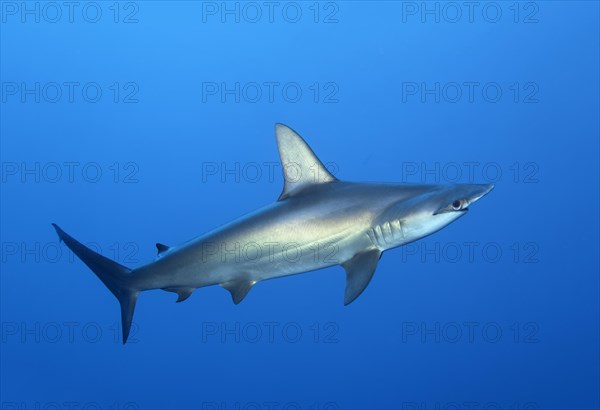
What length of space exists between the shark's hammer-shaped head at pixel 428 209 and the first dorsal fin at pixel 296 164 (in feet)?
1.77

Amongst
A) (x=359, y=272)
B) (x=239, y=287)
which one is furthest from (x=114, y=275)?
(x=359, y=272)

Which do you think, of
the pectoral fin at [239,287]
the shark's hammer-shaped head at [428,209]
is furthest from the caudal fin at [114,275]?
the shark's hammer-shaped head at [428,209]

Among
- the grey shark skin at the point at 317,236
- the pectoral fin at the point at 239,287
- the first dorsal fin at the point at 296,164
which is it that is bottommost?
the pectoral fin at the point at 239,287

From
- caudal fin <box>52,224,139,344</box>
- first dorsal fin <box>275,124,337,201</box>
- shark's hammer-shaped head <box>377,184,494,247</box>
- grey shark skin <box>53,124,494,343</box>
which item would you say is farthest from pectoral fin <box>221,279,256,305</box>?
shark's hammer-shaped head <box>377,184,494,247</box>

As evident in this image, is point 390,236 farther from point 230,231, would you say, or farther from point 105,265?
point 105,265

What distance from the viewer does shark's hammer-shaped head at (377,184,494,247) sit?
3.29 meters

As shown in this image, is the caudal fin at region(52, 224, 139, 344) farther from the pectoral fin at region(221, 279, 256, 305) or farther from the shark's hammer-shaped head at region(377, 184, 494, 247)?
the shark's hammer-shaped head at region(377, 184, 494, 247)

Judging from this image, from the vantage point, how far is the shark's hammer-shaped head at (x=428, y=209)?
329 centimetres

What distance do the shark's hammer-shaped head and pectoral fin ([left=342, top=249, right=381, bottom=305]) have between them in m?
0.18

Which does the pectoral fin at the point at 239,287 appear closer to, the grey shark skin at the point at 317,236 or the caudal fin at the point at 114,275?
the grey shark skin at the point at 317,236

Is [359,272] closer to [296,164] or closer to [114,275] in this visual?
[296,164]

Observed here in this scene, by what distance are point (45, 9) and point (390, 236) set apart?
20.5 ft

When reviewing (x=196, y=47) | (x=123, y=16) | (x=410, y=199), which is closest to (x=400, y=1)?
(x=196, y=47)

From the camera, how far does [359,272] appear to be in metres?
3.39
